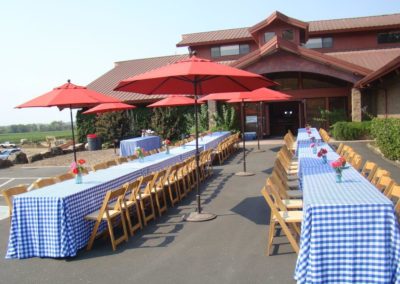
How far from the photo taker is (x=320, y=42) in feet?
92.4

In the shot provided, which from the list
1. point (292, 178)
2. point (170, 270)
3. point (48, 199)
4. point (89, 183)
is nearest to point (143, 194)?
point (89, 183)

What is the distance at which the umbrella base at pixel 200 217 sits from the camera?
7496 mm

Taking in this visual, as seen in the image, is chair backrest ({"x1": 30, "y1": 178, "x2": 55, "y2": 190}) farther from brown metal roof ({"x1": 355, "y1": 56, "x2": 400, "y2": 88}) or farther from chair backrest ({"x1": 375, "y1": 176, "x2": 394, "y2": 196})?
brown metal roof ({"x1": 355, "y1": 56, "x2": 400, "y2": 88})

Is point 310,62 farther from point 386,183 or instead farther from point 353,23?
point 386,183

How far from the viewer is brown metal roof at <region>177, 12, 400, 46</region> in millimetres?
27361

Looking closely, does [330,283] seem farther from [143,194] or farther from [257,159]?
[257,159]

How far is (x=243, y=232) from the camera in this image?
21.9ft

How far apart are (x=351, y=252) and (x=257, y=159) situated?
11218 millimetres

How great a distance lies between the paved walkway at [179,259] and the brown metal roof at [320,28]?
21.8m

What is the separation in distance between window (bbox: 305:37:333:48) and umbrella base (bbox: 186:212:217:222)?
22819 millimetres

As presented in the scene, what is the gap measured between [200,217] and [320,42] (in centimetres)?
2370

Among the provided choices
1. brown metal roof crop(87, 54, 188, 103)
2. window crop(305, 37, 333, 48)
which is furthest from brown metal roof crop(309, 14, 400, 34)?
brown metal roof crop(87, 54, 188, 103)

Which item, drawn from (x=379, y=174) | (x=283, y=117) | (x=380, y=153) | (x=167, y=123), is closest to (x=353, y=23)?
(x=283, y=117)

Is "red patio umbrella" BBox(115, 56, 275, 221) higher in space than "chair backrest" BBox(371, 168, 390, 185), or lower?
higher
